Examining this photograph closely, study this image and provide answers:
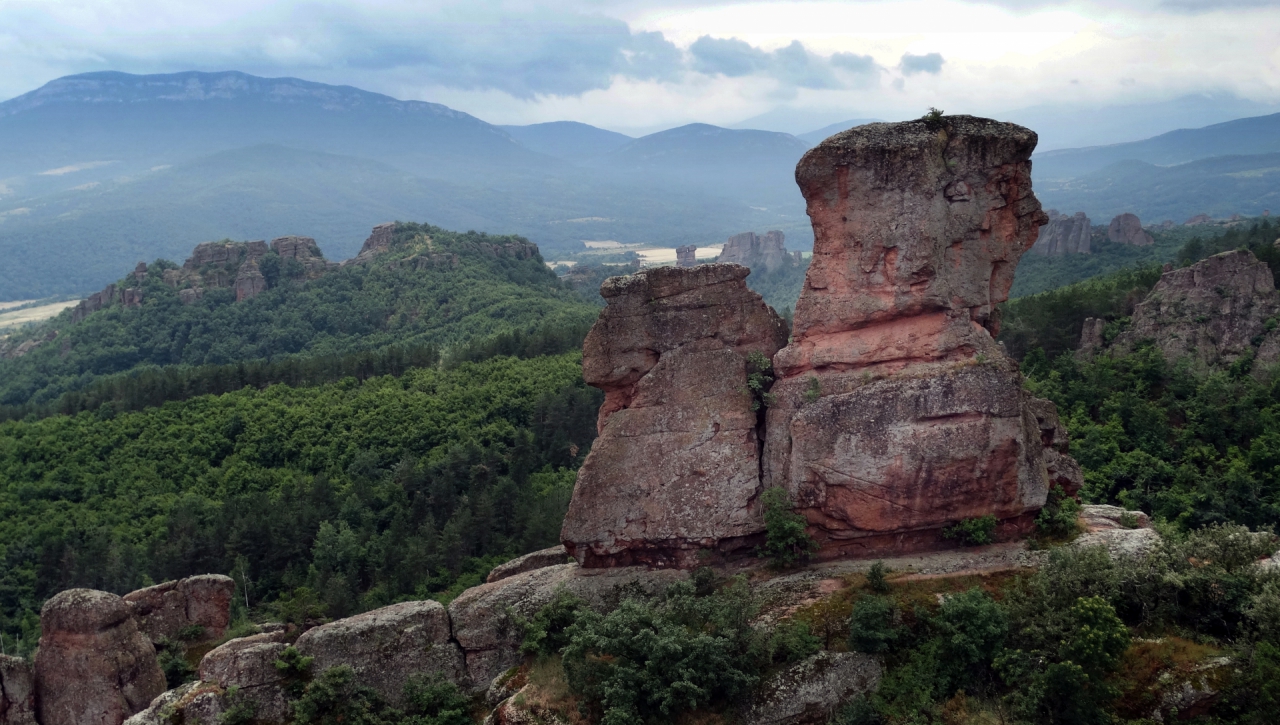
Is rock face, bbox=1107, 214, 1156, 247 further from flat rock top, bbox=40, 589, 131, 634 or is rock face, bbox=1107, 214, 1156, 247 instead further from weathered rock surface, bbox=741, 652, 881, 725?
flat rock top, bbox=40, 589, 131, 634

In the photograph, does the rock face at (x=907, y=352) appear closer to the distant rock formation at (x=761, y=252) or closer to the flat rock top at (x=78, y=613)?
the flat rock top at (x=78, y=613)

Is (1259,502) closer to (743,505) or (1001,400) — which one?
(1001,400)

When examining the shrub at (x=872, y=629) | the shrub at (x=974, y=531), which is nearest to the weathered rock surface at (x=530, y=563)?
the shrub at (x=872, y=629)

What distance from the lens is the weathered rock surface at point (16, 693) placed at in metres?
24.2

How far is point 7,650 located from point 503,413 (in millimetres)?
29146

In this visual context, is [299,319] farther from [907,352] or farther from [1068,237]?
[1068,237]

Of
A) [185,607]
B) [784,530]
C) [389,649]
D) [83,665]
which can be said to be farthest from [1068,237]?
[83,665]

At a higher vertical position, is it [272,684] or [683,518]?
[683,518]

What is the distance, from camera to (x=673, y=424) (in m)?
24.2

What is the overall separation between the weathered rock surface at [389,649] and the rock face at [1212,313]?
42229mm

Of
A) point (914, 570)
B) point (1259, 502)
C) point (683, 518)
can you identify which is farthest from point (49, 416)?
point (1259, 502)

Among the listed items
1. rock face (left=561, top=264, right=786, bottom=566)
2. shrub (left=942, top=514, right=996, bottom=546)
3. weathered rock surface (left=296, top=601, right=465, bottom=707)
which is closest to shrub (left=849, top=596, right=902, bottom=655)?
shrub (left=942, top=514, right=996, bottom=546)

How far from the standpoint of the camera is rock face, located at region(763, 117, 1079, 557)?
22234 mm

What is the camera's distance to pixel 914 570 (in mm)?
22172
